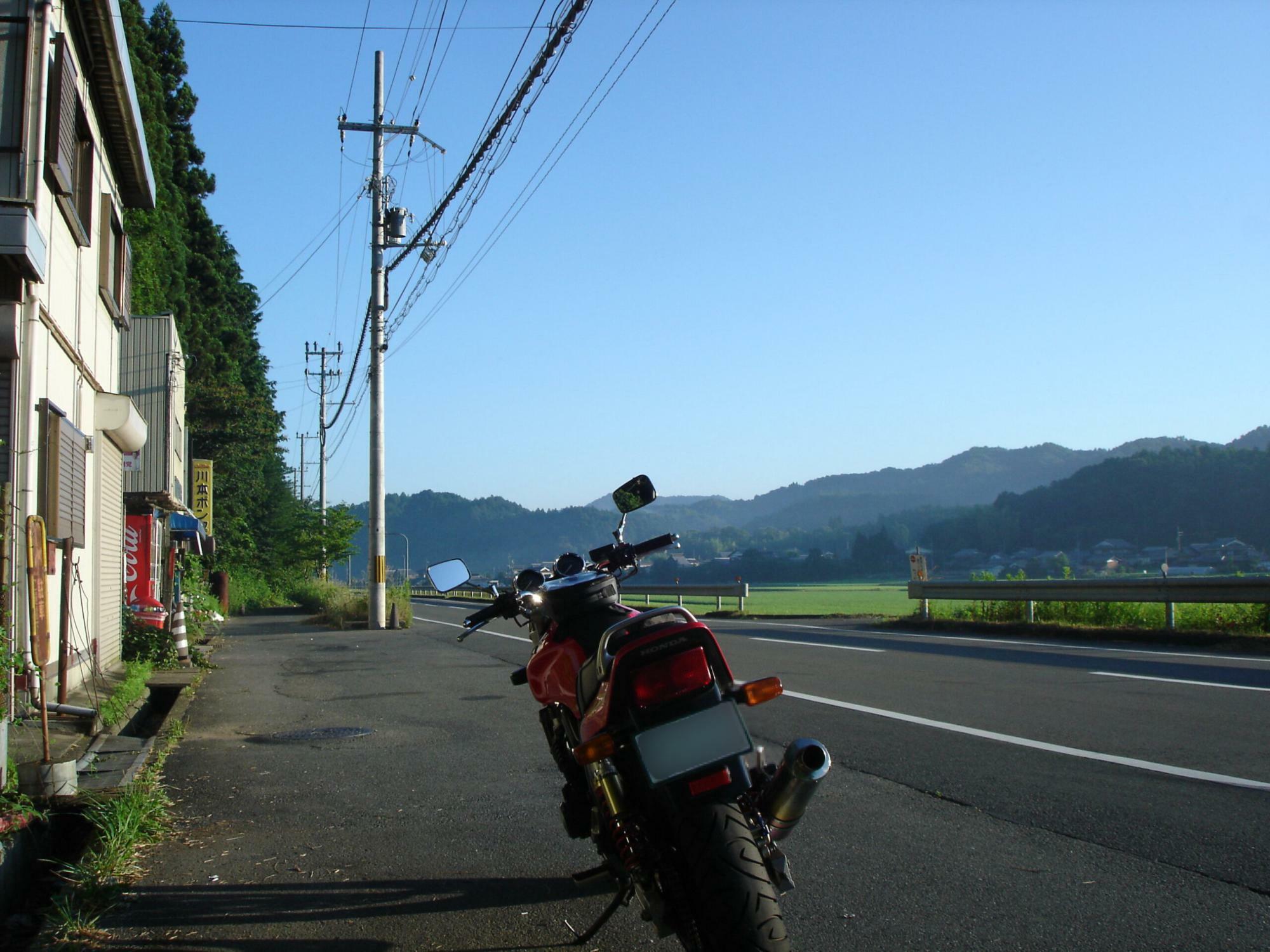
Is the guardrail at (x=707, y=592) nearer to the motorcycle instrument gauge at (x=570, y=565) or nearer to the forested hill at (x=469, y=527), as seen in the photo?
the forested hill at (x=469, y=527)

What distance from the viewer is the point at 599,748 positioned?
123 inches

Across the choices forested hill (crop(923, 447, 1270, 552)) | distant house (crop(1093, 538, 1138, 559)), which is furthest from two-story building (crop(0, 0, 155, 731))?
forested hill (crop(923, 447, 1270, 552))

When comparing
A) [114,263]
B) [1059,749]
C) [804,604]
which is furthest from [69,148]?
[804,604]

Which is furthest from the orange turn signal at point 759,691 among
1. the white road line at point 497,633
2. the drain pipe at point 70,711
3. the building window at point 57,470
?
the white road line at point 497,633

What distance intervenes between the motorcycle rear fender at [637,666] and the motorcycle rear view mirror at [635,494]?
133cm

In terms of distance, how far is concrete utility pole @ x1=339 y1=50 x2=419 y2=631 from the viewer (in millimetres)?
23281

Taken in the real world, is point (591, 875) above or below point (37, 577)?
below

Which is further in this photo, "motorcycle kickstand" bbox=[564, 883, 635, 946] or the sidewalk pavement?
the sidewalk pavement

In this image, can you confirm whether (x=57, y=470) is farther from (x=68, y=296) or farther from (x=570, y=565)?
(x=570, y=565)

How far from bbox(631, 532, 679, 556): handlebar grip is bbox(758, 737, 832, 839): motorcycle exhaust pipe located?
1169mm

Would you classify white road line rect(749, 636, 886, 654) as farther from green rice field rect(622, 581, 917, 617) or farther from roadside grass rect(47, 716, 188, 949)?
roadside grass rect(47, 716, 188, 949)

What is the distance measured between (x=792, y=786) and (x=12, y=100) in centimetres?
785

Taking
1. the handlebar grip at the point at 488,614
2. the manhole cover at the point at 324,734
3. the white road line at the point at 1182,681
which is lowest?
the white road line at the point at 1182,681

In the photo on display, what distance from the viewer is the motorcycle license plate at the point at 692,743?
3072 millimetres
